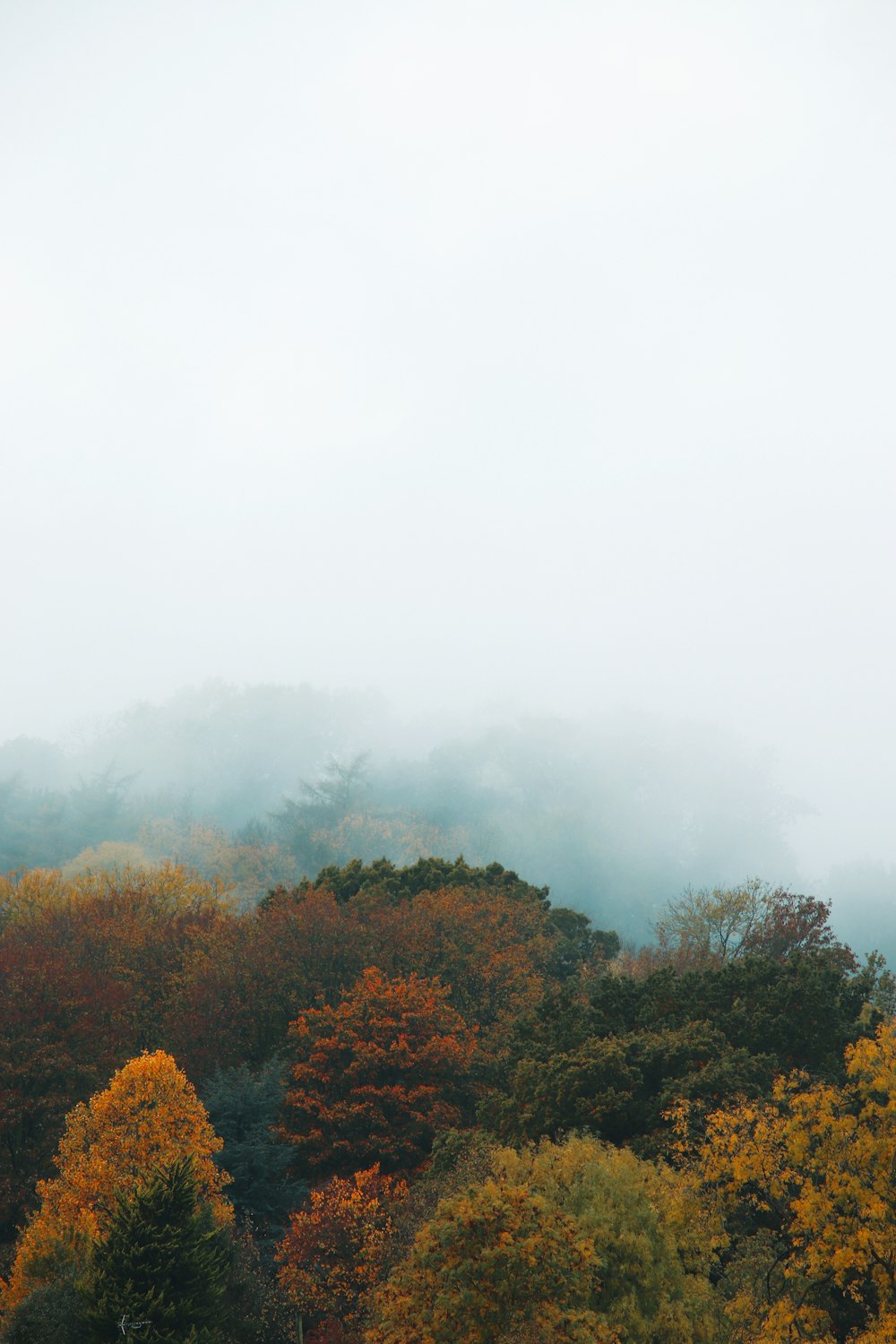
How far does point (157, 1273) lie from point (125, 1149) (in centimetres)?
956

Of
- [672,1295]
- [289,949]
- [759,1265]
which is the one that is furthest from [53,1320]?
[289,949]

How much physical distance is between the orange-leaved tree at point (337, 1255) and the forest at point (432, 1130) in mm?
99

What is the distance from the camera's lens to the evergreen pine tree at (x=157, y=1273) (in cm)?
2152

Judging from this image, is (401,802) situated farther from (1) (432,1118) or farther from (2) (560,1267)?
(2) (560,1267)

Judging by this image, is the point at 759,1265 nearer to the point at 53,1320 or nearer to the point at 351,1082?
the point at 53,1320

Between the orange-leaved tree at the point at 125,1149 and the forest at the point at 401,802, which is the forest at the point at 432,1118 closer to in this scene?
the orange-leaved tree at the point at 125,1149

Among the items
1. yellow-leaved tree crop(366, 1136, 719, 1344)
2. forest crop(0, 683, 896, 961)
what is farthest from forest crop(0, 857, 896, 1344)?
forest crop(0, 683, 896, 961)

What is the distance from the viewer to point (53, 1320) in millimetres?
23047

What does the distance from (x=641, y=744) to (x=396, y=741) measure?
45.6 meters

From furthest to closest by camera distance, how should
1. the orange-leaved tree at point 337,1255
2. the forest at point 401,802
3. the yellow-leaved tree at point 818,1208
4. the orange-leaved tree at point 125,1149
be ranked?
the forest at point 401,802, the orange-leaved tree at point 125,1149, the orange-leaved tree at point 337,1255, the yellow-leaved tree at point 818,1208

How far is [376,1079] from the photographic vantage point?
39500mm

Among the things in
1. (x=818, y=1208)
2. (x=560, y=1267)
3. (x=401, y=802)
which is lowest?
(x=401, y=802)

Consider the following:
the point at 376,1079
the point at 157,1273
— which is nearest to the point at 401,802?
the point at 376,1079

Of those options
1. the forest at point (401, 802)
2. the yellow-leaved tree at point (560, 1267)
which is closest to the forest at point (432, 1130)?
the yellow-leaved tree at point (560, 1267)
